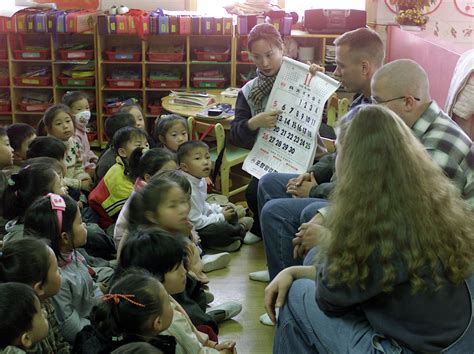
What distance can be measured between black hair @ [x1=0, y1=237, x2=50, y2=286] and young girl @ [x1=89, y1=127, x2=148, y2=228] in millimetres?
1448

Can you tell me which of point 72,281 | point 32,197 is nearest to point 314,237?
point 72,281

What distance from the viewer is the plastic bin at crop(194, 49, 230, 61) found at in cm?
598

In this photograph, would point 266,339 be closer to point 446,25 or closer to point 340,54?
point 340,54

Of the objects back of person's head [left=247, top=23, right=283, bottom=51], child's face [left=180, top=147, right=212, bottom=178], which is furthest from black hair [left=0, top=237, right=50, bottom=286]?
back of person's head [left=247, top=23, right=283, bottom=51]

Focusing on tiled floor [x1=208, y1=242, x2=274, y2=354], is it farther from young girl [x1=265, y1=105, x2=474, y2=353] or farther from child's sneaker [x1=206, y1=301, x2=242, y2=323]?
young girl [x1=265, y1=105, x2=474, y2=353]

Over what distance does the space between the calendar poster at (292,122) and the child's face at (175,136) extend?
55 cm

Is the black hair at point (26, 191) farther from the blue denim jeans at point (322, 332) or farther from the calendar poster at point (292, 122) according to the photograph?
the blue denim jeans at point (322, 332)

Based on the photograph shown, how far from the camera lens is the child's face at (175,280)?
233 cm

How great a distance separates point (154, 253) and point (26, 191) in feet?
2.81

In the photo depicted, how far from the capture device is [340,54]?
10.3 ft

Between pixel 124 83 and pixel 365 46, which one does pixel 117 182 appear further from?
pixel 124 83

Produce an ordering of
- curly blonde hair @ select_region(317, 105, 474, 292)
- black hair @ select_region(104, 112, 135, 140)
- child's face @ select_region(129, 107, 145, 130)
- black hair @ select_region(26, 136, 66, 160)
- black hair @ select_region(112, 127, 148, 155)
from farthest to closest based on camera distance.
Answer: child's face @ select_region(129, 107, 145, 130)
black hair @ select_region(104, 112, 135, 140)
black hair @ select_region(112, 127, 148, 155)
black hair @ select_region(26, 136, 66, 160)
curly blonde hair @ select_region(317, 105, 474, 292)

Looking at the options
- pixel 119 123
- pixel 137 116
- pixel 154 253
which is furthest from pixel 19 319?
pixel 137 116

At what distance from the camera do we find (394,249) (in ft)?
5.52
